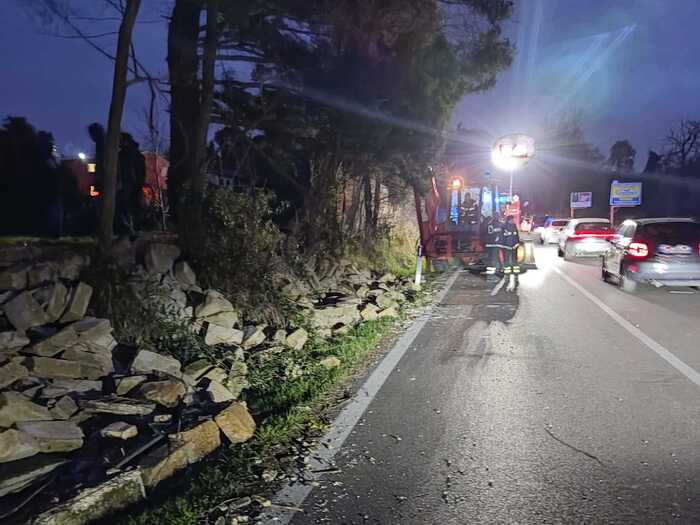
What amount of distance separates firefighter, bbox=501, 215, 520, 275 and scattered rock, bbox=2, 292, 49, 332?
38.7 ft

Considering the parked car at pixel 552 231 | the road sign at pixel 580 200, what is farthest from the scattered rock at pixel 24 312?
the road sign at pixel 580 200

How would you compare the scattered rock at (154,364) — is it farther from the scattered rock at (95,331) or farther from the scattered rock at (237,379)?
the scattered rock at (237,379)

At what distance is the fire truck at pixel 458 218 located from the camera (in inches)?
713

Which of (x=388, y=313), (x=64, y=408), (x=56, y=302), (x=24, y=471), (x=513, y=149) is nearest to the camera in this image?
(x=24, y=471)

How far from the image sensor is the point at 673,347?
8227 mm

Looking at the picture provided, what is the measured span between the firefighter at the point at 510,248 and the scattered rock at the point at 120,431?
12256 millimetres

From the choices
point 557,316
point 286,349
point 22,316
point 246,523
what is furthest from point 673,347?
point 22,316

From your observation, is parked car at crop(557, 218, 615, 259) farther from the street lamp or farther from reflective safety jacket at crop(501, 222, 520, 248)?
reflective safety jacket at crop(501, 222, 520, 248)

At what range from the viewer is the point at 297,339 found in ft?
26.5

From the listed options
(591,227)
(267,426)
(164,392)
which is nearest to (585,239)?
(591,227)

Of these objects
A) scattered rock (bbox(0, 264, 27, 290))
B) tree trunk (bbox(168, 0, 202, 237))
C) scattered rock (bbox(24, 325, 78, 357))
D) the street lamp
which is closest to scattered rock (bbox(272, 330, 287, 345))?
scattered rock (bbox(24, 325, 78, 357))

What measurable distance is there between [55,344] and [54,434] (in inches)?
50.7

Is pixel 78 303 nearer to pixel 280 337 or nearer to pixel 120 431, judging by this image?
pixel 120 431

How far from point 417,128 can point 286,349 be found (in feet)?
31.5
